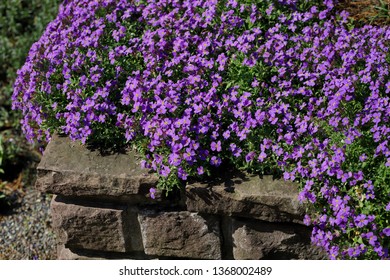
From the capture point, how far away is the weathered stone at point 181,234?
3.70 meters

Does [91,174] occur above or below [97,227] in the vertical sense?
above

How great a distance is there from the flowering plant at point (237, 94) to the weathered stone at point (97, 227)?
0.40m

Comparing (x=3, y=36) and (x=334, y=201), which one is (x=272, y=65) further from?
(x=3, y=36)

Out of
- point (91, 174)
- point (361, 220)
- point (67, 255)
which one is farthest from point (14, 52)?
point (361, 220)

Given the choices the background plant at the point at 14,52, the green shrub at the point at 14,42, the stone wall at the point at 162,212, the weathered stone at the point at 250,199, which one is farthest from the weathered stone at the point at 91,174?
the green shrub at the point at 14,42

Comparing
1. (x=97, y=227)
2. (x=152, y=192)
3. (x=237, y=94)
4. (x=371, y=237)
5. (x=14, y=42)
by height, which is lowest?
(x=371, y=237)

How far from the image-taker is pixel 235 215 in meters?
3.58

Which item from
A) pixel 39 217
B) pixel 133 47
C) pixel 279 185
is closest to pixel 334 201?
pixel 279 185

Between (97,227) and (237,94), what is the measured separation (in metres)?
1.10

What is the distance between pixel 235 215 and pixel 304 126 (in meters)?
0.59

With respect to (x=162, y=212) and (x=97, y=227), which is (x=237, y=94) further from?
(x=97, y=227)

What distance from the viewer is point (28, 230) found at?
4891 millimetres

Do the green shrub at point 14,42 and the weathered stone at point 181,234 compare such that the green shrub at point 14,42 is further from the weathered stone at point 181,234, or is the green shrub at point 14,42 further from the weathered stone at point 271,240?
the weathered stone at point 271,240

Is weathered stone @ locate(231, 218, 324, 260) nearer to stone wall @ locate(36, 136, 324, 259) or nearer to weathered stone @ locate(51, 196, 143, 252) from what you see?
stone wall @ locate(36, 136, 324, 259)
